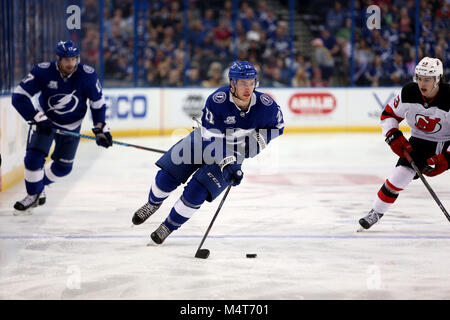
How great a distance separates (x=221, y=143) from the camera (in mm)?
5016

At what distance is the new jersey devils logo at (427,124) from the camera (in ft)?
17.7

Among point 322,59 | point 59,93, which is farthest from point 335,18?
point 59,93

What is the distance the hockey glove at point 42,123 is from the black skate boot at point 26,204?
0.50 metres

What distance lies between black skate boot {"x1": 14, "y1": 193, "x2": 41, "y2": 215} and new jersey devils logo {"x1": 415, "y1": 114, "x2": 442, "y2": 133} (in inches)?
116

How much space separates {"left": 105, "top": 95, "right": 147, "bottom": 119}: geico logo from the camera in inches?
495

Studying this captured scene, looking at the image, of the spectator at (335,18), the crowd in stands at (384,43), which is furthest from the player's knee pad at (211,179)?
the spectator at (335,18)

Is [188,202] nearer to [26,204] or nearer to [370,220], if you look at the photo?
[370,220]

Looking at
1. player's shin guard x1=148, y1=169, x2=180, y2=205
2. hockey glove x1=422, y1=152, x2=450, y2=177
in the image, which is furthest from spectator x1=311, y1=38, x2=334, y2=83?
player's shin guard x1=148, y1=169, x2=180, y2=205

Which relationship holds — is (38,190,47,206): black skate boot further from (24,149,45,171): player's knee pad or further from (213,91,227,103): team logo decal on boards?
(213,91,227,103): team logo decal on boards

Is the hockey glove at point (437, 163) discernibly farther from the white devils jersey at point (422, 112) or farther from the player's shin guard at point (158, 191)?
the player's shin guard at point (158, 191)

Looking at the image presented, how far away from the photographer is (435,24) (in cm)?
1423

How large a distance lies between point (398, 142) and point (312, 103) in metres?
8.21
